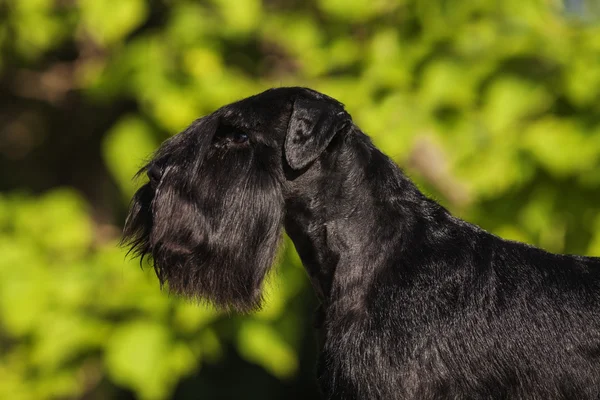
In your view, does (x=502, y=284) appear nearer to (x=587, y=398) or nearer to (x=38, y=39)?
(x=587, y=398)

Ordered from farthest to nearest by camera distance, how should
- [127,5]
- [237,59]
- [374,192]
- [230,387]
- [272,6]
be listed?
[230,387] < [272,6] < [237,59] < [127,5] < [374,192]

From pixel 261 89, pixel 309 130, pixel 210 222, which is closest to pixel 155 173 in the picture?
pixel 210 222

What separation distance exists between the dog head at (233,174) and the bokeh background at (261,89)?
0.96 meters

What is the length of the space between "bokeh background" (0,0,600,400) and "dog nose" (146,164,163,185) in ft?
3.15

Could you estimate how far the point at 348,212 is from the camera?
2.23 m

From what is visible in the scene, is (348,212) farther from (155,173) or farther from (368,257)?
(155,173)

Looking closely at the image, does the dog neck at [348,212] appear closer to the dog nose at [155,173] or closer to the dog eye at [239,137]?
the dog eye at [239,137]

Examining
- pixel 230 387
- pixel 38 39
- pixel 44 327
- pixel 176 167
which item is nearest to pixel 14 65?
pixel 38 39

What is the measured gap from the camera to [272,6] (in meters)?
4.44

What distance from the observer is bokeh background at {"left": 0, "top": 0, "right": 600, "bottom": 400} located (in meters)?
3.50

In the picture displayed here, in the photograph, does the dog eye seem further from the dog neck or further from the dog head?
the dog neck

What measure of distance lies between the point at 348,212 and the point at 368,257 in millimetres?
128

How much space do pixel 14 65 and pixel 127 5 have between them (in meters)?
1.13

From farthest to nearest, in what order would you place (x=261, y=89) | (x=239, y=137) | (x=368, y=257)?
(x=261, y=89) → (x=239, y=137) → (x=368, y=257)
